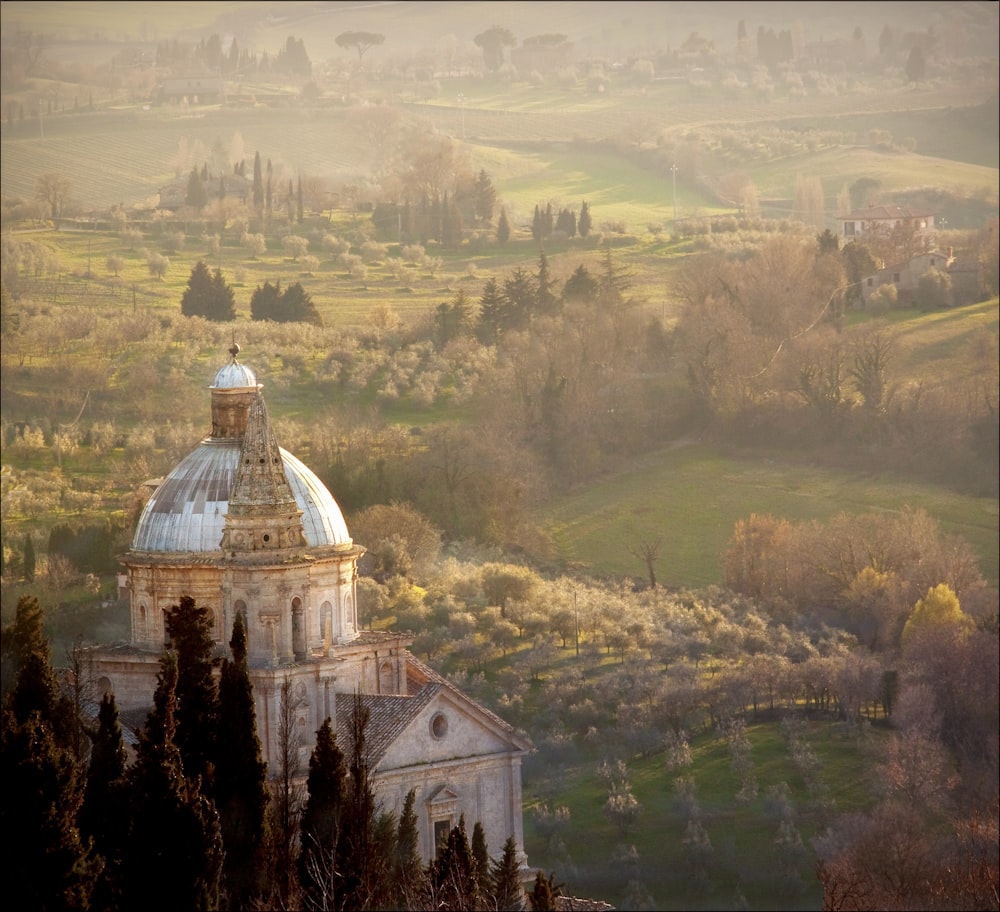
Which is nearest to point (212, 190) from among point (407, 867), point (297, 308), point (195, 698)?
point (297, 308)

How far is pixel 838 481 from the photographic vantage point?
96.4m

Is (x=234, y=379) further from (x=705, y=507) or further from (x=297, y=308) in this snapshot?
(x=297, y=308)

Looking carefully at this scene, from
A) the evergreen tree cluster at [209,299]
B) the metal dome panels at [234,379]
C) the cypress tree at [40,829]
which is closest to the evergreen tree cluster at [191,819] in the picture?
the cypress tree at [40,829]

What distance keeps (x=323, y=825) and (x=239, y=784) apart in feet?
4.79

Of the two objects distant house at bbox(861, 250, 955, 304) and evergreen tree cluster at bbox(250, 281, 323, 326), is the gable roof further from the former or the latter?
distant house at bbox(861, 250, 955, 304)

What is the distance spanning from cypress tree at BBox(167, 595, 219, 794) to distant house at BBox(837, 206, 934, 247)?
81.5 m

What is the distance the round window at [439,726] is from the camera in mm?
52562

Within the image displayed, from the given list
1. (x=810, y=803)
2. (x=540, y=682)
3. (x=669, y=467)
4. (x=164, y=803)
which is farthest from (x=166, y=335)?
(x=164, y=803)

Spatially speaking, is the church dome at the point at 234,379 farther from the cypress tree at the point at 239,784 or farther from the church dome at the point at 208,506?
the cypress tree at the point at 239,784

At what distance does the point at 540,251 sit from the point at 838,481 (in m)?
28.8

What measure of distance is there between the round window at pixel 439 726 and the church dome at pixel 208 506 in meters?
4.05

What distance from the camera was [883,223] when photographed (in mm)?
126000

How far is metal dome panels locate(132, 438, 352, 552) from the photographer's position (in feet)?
175

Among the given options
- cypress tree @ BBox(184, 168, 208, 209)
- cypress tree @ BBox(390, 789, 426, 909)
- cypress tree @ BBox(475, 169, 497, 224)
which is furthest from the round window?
cypress tree @ BBox(475, 169, 497, 224)
